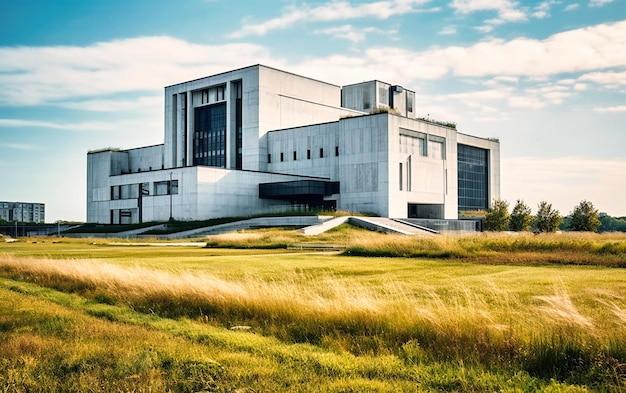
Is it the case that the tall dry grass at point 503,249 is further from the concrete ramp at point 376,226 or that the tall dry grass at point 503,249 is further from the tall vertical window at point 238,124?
the tall vertical window at point 238,124

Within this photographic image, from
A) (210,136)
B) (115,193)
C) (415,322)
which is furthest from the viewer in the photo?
(210,136)

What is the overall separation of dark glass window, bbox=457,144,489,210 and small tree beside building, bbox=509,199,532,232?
74.3 ft

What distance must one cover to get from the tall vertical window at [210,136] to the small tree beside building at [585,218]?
57.7 meters

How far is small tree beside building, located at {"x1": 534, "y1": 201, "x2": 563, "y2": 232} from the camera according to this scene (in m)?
89.5

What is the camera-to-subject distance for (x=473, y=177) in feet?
395

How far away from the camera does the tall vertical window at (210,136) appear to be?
10906 centimetres

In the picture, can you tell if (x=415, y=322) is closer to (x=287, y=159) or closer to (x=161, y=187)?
(x=161, y=187)

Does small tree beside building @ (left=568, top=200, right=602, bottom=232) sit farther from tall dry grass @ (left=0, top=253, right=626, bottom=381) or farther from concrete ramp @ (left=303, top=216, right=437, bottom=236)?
tall dry grass @ (left=0, top=253, right=626, bottom=381)

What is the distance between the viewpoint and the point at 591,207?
8819cm

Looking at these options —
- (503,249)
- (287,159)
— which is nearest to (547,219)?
(287,159)

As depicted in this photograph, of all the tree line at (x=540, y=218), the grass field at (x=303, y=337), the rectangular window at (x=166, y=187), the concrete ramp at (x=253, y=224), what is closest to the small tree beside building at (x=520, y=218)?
the tree line at (x=540, y=218)

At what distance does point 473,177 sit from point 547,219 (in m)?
30.9

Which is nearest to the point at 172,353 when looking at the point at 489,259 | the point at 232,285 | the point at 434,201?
the point at 232,285

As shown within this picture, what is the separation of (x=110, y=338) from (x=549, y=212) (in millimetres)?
87464
